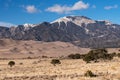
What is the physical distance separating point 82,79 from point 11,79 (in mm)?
9902

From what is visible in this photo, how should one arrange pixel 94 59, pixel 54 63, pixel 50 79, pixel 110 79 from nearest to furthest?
pixel 110 79 < pixel 50 79 < pixel 54 63 < pixel 94 59

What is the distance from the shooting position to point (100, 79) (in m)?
34.7

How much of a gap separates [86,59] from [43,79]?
4456 cm

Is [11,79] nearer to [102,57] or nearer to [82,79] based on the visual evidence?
[82,79]

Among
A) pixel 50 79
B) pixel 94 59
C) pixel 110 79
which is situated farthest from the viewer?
pixel 94 59

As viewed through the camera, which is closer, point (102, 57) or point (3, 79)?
point (3, 79)

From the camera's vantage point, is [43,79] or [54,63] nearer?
[43,79]

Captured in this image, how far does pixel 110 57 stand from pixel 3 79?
57661 mm

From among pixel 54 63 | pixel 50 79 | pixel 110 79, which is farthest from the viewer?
pixel 54 63

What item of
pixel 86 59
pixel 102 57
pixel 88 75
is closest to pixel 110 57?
pixel 102 57

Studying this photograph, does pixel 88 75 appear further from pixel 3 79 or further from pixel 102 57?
pixel 102 57

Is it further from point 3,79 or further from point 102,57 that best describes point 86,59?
point 3,79

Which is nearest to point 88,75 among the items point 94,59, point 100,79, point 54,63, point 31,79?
point 100,79

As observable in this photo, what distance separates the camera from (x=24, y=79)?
3906 centimetres
